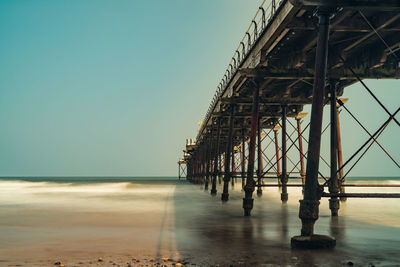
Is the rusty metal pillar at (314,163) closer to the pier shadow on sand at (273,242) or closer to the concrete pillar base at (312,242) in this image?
the concrete pillar base at (312,242)

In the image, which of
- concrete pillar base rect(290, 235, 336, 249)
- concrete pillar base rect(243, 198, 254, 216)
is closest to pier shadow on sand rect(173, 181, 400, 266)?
concrete pillar base rect(290, 235, 336, 249)

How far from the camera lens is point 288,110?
2161 cm

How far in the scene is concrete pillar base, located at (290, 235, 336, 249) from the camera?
7039 mm

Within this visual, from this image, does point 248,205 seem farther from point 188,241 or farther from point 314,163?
point 314,163

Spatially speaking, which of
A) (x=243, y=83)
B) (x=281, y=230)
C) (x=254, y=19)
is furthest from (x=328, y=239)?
(x=243, y=83)

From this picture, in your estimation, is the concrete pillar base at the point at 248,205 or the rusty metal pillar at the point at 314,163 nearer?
the rusty metal pillar at the point at 314,163

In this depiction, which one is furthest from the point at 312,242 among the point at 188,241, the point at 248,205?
the point at 248,205

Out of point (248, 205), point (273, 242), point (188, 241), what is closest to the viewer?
point (273, 242)

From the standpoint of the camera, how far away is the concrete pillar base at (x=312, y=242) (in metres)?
7.04

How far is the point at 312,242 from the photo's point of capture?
705 centimetres

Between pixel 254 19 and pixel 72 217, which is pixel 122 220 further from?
pixel 254 19

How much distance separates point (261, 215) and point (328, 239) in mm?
6253

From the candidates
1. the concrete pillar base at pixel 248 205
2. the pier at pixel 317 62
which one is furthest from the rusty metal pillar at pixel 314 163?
the concrete pillar base at pixel 248 205

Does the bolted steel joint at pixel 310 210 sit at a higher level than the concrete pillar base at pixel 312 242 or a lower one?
higher
